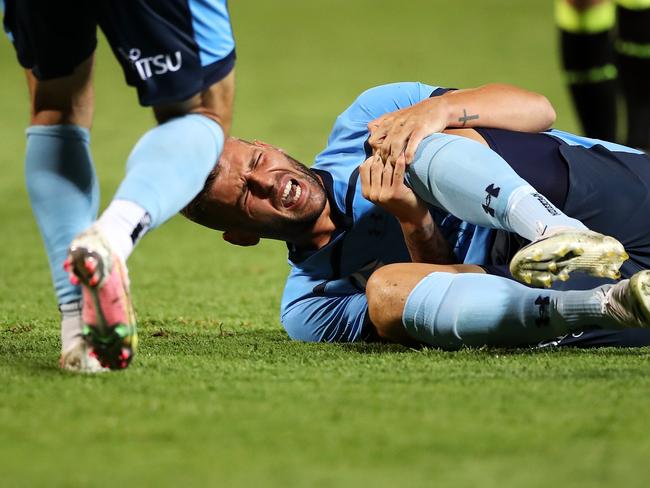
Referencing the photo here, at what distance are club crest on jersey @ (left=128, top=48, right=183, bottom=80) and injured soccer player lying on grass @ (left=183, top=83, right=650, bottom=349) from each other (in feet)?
1.77

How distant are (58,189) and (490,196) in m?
0.65

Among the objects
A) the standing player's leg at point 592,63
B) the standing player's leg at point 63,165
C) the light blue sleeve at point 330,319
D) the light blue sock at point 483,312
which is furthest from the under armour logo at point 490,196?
the standing player's leg at point 592,63

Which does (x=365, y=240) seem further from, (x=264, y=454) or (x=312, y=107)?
(x=312, y=107)

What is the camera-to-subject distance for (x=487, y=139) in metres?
2.02

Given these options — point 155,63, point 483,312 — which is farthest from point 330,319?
point 155,63

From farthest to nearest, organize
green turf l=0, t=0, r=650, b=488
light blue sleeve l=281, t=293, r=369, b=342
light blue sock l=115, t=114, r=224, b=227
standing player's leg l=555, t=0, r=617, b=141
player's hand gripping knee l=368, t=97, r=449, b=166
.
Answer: standing player's leg l=555, t=0, r=617, b=141, light blue sleeve l=281, t=293, r=369, b=342, player's hand gripping knee l=368, t=97, r=449, b=166, light blue sock l=115, t=114, r=224, b=227, green turf l=0, t=0, r=650, b=488

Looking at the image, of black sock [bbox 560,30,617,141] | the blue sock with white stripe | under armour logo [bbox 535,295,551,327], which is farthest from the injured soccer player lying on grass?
black sock [bbox 560,30,617,141]

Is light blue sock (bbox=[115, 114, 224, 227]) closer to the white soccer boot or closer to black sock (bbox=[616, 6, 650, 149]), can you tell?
the white soccer boot

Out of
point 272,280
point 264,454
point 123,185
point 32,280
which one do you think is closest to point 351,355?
point 123,185

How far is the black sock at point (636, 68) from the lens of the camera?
12.7ft

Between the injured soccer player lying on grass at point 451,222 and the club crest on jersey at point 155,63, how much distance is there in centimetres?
54

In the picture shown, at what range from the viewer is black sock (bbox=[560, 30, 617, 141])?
3.88m

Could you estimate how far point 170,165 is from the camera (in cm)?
154

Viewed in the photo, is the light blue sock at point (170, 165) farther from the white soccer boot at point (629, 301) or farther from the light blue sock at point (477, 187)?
the white soccer boot at point (629, 301)
